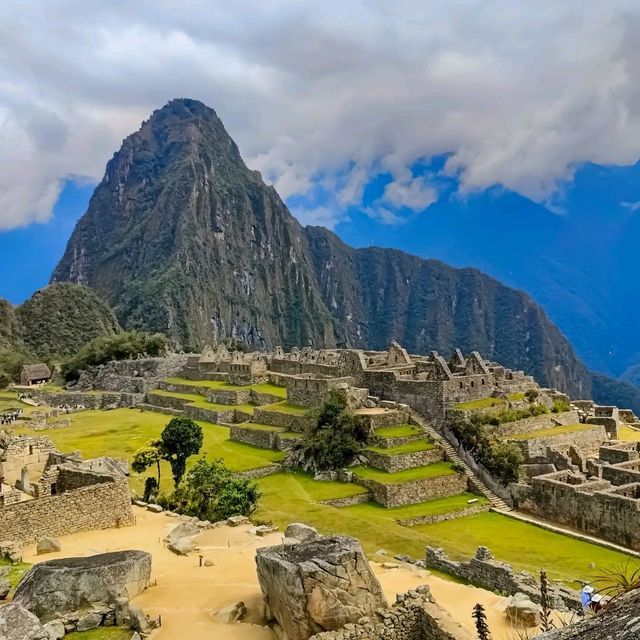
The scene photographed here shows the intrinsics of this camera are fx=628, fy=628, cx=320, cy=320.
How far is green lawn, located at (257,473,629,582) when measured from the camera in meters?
16.7

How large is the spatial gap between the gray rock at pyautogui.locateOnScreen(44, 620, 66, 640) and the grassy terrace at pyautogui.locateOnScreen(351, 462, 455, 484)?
55.2 ft

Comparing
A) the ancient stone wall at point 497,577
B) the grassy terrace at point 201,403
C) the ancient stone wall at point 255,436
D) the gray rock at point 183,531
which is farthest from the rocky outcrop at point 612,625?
the grassy terrace at point 201,403

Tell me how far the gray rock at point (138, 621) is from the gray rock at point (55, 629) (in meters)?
0.85

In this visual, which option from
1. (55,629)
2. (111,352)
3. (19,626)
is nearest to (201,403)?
(111,352)

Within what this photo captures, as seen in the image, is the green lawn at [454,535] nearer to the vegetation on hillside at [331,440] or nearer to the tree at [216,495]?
the tree at [216,495]

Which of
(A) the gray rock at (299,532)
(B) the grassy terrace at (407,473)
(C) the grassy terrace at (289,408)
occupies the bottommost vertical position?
(A) the gray rock at (299,532)

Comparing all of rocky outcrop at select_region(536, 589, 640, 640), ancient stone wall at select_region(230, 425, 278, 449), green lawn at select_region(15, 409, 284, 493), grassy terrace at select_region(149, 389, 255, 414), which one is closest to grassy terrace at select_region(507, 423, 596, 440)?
green lawn at select_region(15, 409, 284, 493)

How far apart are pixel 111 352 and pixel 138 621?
7087 cm

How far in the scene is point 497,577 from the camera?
1273cm

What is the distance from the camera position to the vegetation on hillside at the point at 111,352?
7469 cm

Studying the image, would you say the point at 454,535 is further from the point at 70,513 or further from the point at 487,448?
the point at 70,513

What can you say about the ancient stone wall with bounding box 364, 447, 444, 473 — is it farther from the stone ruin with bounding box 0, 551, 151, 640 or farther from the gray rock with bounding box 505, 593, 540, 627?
the stone ruin with bounding box 0, 551, 151, 640

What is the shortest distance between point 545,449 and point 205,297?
175051 millimetres

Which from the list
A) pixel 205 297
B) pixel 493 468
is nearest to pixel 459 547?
pixel 493 468
